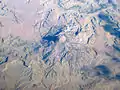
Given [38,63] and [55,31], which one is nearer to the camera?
[38,63]

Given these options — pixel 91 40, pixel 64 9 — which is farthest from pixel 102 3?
pixel 91 40

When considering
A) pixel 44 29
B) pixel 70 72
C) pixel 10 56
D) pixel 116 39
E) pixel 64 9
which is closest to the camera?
pixel 70 72

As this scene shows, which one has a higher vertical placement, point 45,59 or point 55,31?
point 55,31

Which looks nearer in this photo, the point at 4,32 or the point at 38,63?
the point at 38,63

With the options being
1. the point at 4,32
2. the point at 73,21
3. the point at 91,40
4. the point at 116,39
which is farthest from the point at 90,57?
the point at 4,32

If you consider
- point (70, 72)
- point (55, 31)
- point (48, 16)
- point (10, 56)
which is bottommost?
point (70, 72)

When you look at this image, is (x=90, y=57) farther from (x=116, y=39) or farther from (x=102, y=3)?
(x=102, y=3)

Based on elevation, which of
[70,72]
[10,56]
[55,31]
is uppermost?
[55,31]

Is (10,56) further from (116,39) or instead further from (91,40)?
(116,39)

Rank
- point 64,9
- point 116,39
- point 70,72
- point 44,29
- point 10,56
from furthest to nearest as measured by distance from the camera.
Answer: point 64,9
point 44,29
point 116,39
point 10,56
point 70,72
